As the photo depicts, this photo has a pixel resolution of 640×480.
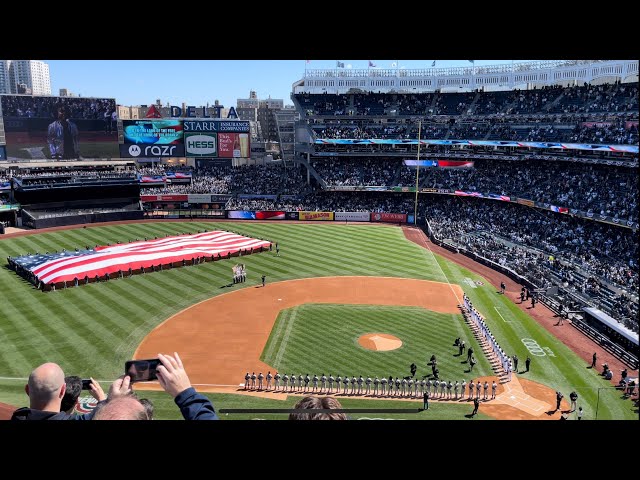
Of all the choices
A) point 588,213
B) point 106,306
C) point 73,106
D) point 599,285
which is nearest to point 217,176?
point 73,106

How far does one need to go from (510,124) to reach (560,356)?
38.5 metres

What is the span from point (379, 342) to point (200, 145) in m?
49.6

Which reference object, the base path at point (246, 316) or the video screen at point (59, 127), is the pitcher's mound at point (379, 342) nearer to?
the base path at point (246, 316)

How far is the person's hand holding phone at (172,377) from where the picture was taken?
4.27m

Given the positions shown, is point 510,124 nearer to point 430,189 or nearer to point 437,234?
point 430,189

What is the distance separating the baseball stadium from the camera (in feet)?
64.8

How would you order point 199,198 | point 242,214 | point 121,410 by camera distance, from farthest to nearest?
1. point 199,198
2. point 242,214
3. point 121,410

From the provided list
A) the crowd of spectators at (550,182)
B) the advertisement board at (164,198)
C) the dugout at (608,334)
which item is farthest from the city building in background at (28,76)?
the dugout at (608,334)

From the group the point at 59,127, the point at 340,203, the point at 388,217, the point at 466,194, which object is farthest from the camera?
the point at 340,203

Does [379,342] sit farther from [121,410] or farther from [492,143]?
[492,143]

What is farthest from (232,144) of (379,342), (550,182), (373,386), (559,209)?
(373,386)

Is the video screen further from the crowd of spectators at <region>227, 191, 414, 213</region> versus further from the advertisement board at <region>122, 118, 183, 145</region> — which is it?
the crowd of spectators at <region>227, 191, 414, 213</region>

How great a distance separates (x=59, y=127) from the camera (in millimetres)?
58062
